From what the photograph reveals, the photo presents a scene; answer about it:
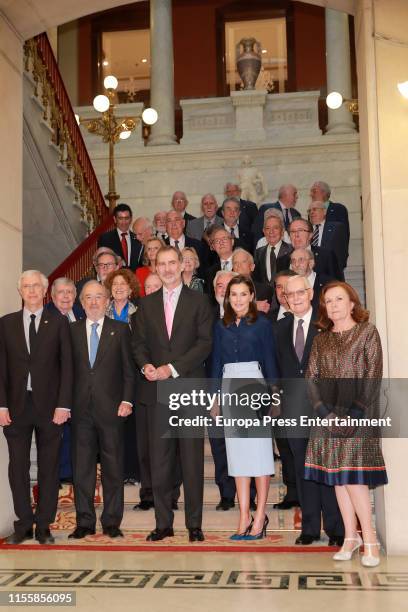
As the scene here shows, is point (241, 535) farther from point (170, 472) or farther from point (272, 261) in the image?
point (272, 261)

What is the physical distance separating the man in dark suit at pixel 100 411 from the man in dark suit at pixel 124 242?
10.4 ft

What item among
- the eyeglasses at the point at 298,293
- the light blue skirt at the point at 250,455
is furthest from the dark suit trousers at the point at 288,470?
the eyeglasses at the point at 298,293

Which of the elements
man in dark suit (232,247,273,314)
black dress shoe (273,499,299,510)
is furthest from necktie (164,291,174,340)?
black dress shoe (273,499,299,510)

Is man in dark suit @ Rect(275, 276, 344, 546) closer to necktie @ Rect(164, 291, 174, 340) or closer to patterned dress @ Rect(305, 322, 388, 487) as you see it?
patterned dress @ Rect(305, 322, 388, 487)

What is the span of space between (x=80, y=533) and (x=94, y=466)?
42 cm

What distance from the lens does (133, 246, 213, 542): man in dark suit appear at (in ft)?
17.7

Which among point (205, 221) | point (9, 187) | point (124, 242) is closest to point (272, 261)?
point (205, 221)

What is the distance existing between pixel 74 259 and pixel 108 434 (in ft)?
11.8

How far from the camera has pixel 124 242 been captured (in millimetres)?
8977

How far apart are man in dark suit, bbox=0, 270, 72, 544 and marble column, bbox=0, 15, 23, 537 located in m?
0.33

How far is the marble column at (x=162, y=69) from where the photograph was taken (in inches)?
647

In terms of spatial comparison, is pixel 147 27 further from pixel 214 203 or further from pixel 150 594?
pixel 150 594

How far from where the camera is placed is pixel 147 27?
19.8m

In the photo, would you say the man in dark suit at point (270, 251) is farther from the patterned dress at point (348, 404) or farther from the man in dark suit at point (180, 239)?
the patterned dress at point (348, 404)
